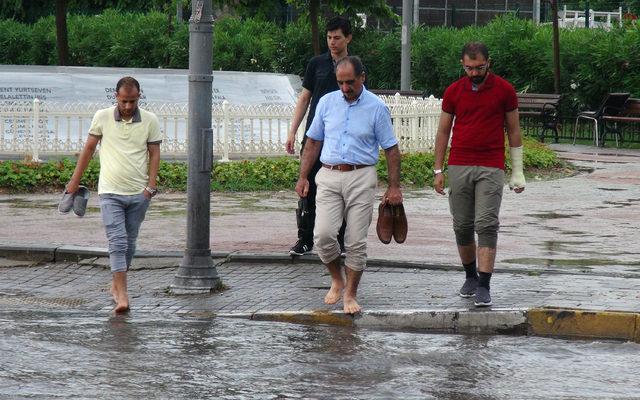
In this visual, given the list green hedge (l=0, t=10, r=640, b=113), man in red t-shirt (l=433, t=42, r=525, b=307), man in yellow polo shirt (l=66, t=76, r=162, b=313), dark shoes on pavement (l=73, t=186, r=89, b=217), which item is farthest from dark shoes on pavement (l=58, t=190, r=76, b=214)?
green hedge (l=0, t=10, r=640, b=113)

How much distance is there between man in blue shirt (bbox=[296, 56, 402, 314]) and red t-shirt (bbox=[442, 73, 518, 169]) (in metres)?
0.50

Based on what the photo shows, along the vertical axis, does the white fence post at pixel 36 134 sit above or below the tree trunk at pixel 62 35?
below

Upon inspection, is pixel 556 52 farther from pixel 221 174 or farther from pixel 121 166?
pixel 121 166

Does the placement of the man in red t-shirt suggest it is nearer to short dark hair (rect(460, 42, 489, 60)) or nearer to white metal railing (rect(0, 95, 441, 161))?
short dark hair (rect(460, 42, 489, 60))

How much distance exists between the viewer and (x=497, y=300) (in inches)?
375

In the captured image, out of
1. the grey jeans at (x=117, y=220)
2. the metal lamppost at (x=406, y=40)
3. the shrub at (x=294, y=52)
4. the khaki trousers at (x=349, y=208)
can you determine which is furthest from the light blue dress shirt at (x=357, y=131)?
the shrub at (x=294, y=52)

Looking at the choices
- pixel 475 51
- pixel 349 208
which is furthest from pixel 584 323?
pixel 475 51

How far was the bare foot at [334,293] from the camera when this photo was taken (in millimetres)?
9586

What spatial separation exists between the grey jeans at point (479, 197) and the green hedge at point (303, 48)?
2043 centimetres

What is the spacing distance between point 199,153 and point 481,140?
7.34ft

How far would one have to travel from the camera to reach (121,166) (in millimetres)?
9664

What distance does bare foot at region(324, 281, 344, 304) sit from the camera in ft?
31.4

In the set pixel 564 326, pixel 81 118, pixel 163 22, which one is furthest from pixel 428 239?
pixel 163 22

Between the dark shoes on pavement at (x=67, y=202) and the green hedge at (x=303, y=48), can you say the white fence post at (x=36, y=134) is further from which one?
the green hedge at (x=303, y=48)
